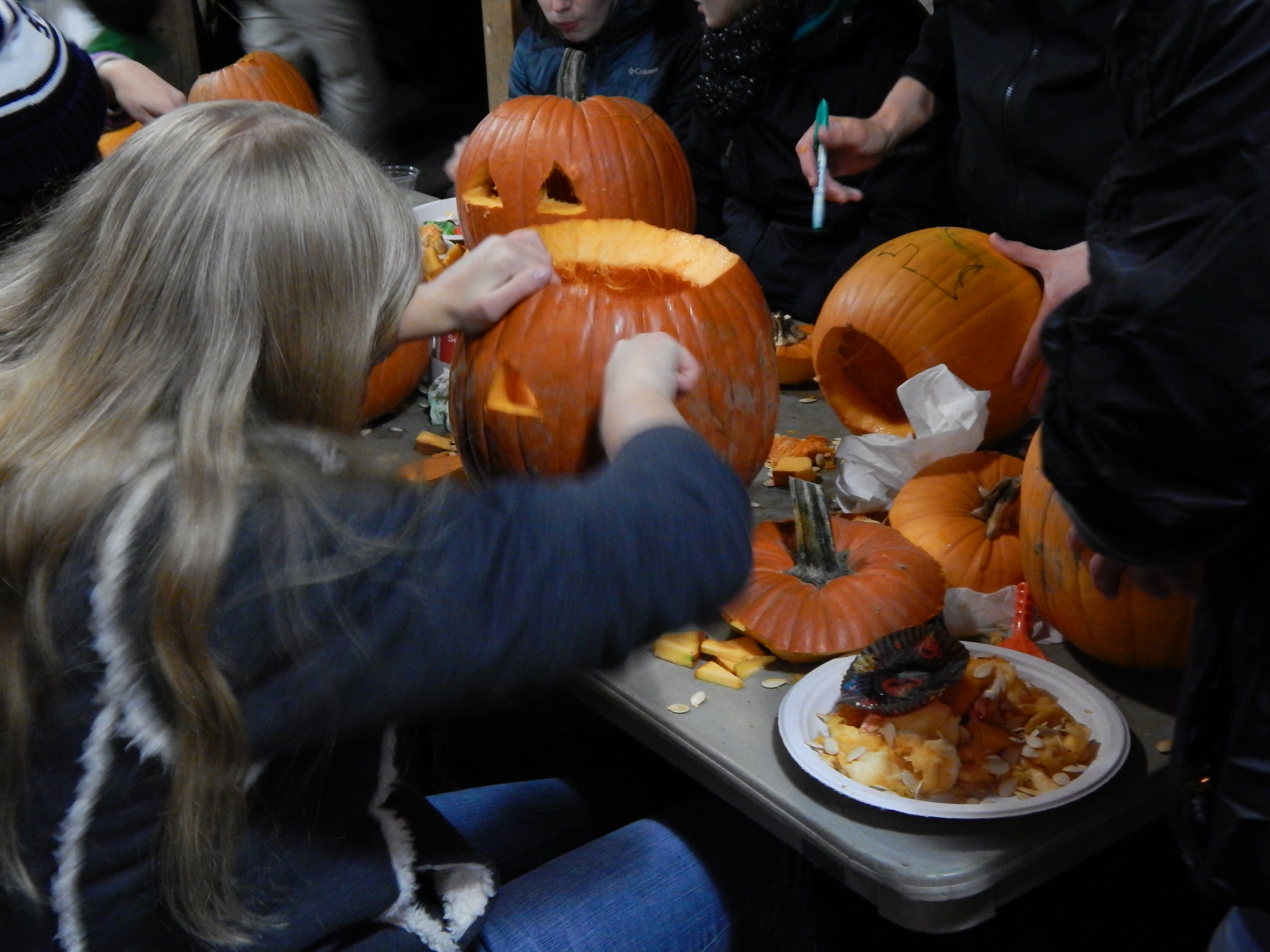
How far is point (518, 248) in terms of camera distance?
1.34 meters

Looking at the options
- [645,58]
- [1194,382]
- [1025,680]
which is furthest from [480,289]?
[645,58]

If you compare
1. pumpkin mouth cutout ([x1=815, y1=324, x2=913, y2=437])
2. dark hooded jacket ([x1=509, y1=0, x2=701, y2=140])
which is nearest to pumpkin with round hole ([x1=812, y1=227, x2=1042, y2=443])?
pumpkin mouth cutout ([x1=815, y1=324, x2=913, y2=437])

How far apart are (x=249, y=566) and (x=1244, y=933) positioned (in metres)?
0.80

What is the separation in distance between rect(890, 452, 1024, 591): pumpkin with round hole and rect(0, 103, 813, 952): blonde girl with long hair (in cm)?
50

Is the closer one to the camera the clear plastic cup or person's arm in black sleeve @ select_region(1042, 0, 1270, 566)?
person's arm in black sleeve @ select_region(1042, 0, 1270, 566)

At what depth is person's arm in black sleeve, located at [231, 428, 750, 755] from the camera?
31.2 inches

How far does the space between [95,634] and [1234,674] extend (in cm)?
76

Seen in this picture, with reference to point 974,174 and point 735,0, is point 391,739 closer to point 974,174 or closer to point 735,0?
point 974,174

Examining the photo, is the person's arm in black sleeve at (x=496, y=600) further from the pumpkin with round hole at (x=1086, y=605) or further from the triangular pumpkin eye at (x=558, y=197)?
the triangular pumpkin eye at (x=558, y=197)

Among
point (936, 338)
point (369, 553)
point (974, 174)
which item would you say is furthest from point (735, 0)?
point (369, 553)

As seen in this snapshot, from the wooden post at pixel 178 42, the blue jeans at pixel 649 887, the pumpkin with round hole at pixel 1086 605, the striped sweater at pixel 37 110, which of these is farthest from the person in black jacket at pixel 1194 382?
the wooden post at pixel 178 42

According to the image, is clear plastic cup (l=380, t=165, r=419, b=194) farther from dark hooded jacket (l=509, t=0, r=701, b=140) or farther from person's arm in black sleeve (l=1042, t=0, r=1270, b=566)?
person's arm in black sleeve (l=1042, t=0, r=1270, b=566)

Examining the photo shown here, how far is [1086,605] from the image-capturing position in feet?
3.83

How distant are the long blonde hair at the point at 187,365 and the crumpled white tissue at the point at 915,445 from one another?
724 mm
